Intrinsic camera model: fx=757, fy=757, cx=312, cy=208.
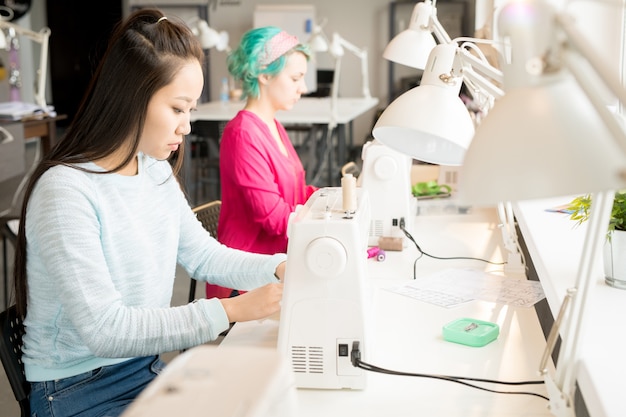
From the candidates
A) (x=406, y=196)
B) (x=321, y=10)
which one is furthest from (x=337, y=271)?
(x=321, y=10)

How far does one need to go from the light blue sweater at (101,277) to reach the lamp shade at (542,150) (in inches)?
30.9

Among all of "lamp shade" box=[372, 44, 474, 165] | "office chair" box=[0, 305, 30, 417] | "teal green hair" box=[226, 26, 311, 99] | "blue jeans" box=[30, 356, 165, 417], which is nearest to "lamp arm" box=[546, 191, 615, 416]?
"lamp shade" box=[372, 44, 474, 165]

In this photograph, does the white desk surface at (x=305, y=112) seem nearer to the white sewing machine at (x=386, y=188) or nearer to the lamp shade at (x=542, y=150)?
the white sewing machine at (x=386, y=188)

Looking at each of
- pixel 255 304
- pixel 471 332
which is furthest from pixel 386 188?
pixel 255 304

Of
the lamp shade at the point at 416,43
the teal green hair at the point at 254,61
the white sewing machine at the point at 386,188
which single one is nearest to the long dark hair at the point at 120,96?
the lamp shade at the point at 416,43

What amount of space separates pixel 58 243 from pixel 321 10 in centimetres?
873

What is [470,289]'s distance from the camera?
181 centimetres

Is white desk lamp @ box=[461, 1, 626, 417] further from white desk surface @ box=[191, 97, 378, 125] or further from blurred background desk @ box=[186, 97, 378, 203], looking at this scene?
white desk surface @ box=[191, 97, 378, 125]

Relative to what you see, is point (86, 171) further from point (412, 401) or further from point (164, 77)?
point (412, 401)

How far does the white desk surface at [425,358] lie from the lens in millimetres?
1226

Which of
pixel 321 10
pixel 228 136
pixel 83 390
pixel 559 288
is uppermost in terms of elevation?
pixel 321 10

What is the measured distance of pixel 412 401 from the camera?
124 centimetres

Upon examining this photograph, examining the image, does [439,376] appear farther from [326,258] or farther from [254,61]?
[254,61]

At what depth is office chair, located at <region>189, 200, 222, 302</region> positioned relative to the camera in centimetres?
237
